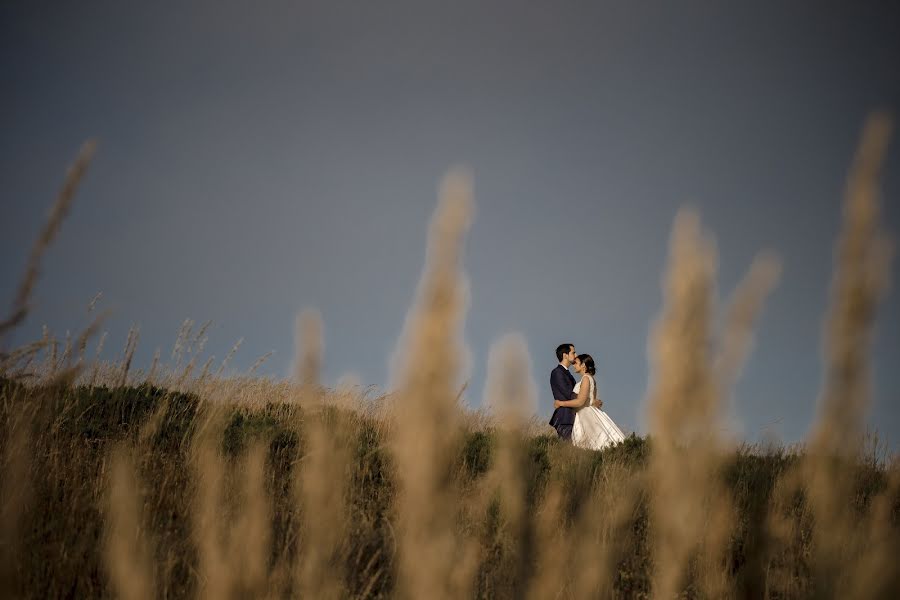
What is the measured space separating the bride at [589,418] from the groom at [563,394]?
0.32 ft

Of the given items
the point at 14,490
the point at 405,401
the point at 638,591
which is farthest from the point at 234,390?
the point at 405,401

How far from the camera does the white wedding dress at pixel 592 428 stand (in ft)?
36.5

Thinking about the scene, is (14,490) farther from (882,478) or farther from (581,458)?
(882,478)

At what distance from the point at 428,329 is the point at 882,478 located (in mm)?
9935

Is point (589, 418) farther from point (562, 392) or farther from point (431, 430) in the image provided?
point (431, 430)

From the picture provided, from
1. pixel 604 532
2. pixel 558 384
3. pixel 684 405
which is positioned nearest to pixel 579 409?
pixel 558 384

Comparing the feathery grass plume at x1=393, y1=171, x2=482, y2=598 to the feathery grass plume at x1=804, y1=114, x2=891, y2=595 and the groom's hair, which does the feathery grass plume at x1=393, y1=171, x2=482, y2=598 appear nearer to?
the feathery grass plume at x1=804, y1=114, x2=891, y2=595

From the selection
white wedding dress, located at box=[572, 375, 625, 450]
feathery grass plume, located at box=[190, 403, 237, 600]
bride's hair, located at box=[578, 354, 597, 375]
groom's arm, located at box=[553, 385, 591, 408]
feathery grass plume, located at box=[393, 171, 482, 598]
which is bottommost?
feathery grass plume, located at box=[190, 403, 237, 600]

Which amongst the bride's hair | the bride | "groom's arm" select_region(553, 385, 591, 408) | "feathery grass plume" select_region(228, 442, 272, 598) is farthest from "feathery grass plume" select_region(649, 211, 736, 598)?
the bride's hair

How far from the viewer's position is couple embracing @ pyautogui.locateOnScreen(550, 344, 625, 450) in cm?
1127

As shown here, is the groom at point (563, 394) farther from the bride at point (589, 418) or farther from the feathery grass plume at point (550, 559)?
the feathery grass plume at point (550, 559)

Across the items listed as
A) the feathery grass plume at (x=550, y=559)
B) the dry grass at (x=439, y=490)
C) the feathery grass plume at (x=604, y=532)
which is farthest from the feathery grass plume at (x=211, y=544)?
the feathery grass plume at (x=604, y=532)

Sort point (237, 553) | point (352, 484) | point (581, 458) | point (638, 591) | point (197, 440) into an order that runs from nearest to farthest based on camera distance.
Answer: point (237, 553) → point (638, 591) → point (352, 484) → point (197, 440) → point (581, 458)

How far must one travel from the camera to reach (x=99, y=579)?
138 inches
